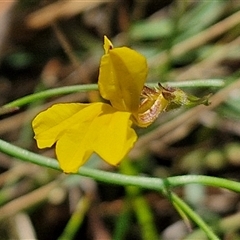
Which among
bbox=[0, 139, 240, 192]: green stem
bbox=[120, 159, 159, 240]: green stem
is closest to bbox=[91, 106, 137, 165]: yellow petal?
bbox=[0, 139, 240, 192]: green stem

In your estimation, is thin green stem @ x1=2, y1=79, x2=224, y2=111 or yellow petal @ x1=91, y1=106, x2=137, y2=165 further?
thin green stem @ x1=2, y1=79, x2=224, y2=111

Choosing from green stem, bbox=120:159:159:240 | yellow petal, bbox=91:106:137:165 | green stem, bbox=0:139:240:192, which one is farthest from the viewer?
green stem, bbox=120:159:159:240

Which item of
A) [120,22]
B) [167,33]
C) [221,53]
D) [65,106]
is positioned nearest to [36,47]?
[120,22]

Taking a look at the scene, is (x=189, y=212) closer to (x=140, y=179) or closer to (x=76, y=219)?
(x=140, y=179)

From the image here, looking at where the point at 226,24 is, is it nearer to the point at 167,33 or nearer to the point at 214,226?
the point at 167,33

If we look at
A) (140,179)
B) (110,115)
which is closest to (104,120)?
(110,115)

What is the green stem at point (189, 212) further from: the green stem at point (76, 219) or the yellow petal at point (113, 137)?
the green stem at point (76, 219)

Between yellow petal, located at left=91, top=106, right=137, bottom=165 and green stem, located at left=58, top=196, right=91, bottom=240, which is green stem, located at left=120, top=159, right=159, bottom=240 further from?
yellow petal, located at left=91, top=106, right=137, bottom=165

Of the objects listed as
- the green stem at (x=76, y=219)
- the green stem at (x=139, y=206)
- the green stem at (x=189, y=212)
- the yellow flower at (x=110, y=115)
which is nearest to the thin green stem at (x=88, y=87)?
the yellow flower at (x=110, y=115)
